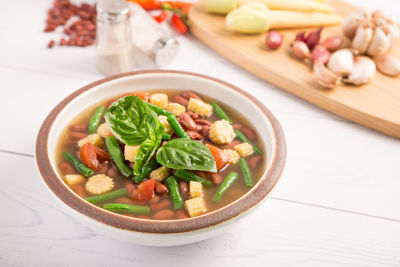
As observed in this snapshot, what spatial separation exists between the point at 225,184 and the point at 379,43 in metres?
1.69

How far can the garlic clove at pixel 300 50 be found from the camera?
296cm

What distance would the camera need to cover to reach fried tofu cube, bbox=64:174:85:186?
6.07 ft

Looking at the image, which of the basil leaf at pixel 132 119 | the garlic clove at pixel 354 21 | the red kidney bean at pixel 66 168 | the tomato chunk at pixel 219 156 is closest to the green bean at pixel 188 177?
the tomato chunk at pixel 219 156

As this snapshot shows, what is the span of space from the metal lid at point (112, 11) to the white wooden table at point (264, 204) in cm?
37

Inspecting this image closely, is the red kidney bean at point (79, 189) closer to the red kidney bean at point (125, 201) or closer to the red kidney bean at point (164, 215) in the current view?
the red kidney bean at point (125, 201)

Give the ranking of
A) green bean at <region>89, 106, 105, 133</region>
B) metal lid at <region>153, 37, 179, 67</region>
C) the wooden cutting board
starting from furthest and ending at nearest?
1. metal lid at <region>153, 37, 179, 67</region>
2. the wooden cutting board
3. green bean at <region>89, 106, 105, 133</region>

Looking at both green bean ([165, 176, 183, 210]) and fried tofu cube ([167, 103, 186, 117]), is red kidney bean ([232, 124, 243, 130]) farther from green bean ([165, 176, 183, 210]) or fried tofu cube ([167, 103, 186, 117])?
green bean ([165, 176, 183, 210])

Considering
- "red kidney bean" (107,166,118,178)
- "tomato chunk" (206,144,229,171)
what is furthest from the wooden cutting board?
"red kidney bean" (107,166,118,178)

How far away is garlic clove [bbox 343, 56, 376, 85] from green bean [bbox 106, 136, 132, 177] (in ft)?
5.12

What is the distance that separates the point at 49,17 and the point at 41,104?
Answer: 973mm

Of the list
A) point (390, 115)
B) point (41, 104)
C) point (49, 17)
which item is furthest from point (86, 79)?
point (390, 115)

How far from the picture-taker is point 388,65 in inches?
115

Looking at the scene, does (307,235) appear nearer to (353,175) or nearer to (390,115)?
(353,175)

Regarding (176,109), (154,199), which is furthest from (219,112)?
(154,199)
